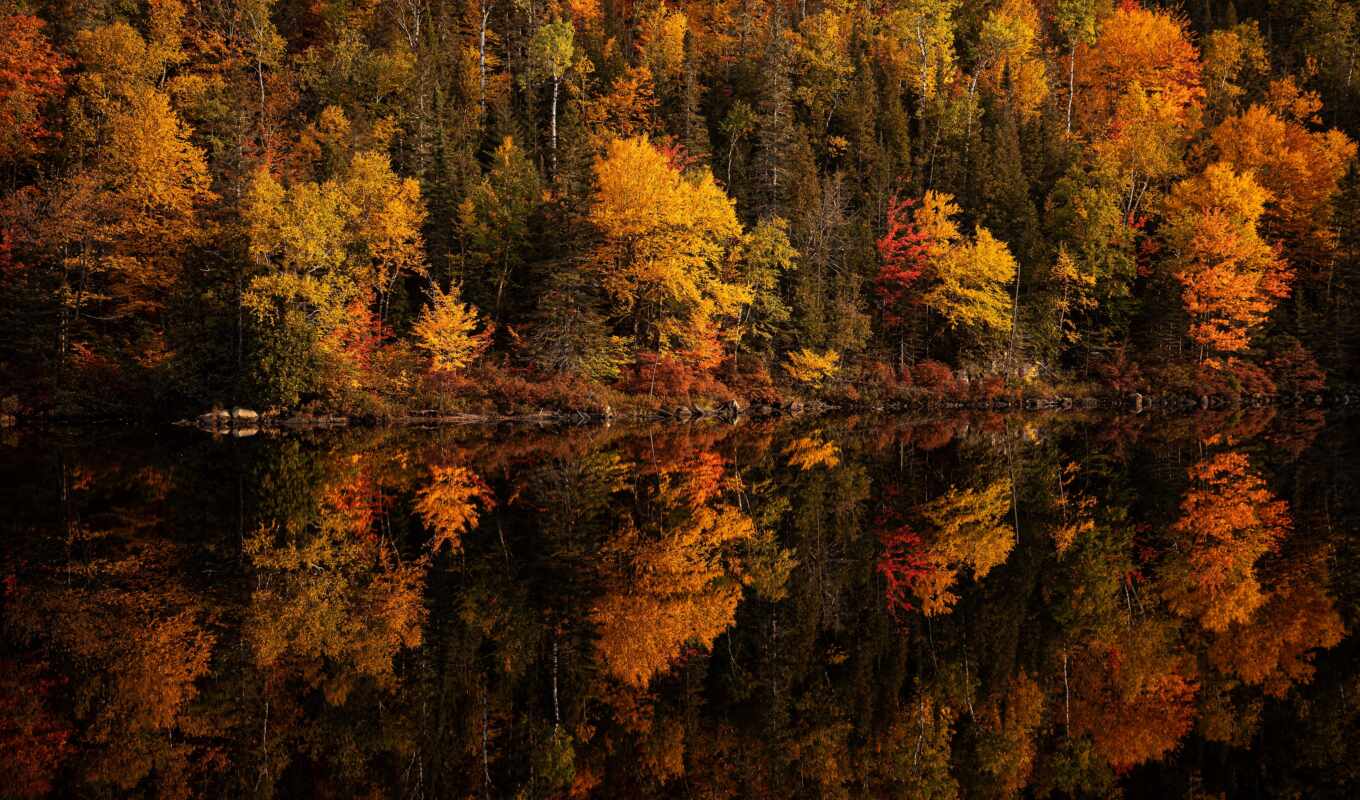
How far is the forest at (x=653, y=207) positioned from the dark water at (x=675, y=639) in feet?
62.9

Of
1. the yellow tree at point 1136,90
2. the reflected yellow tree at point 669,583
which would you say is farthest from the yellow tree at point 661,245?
the yellow tree at point 1136,90

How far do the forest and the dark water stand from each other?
62.9ft

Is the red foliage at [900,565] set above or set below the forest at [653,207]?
below

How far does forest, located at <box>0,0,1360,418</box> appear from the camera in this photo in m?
35.9

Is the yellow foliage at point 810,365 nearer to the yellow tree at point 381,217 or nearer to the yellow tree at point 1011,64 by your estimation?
the yellow tree at point 381,217

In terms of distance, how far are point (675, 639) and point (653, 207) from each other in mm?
33124

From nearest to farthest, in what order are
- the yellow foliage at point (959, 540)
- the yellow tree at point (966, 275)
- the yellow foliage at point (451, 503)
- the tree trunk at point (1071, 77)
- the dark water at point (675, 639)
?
the dark water at point (675, 639), the yellow foliage at point (959, 540), the yellow foliage at point (451, 503), the yellow tree at point (966, 275), the tree trunk at point (1071, 77)

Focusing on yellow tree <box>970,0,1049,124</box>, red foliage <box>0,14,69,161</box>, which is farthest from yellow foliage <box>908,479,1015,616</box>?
yellow tree <box>970,0,1049,124</box>

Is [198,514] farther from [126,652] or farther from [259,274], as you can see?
[259,274]

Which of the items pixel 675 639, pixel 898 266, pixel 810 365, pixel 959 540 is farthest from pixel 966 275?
pixel 675 639

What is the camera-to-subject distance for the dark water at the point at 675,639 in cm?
740

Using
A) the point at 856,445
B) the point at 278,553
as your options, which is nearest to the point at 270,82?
the point at 856,445

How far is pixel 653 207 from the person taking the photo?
41.4 meters

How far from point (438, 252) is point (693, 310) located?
43.6 feet
